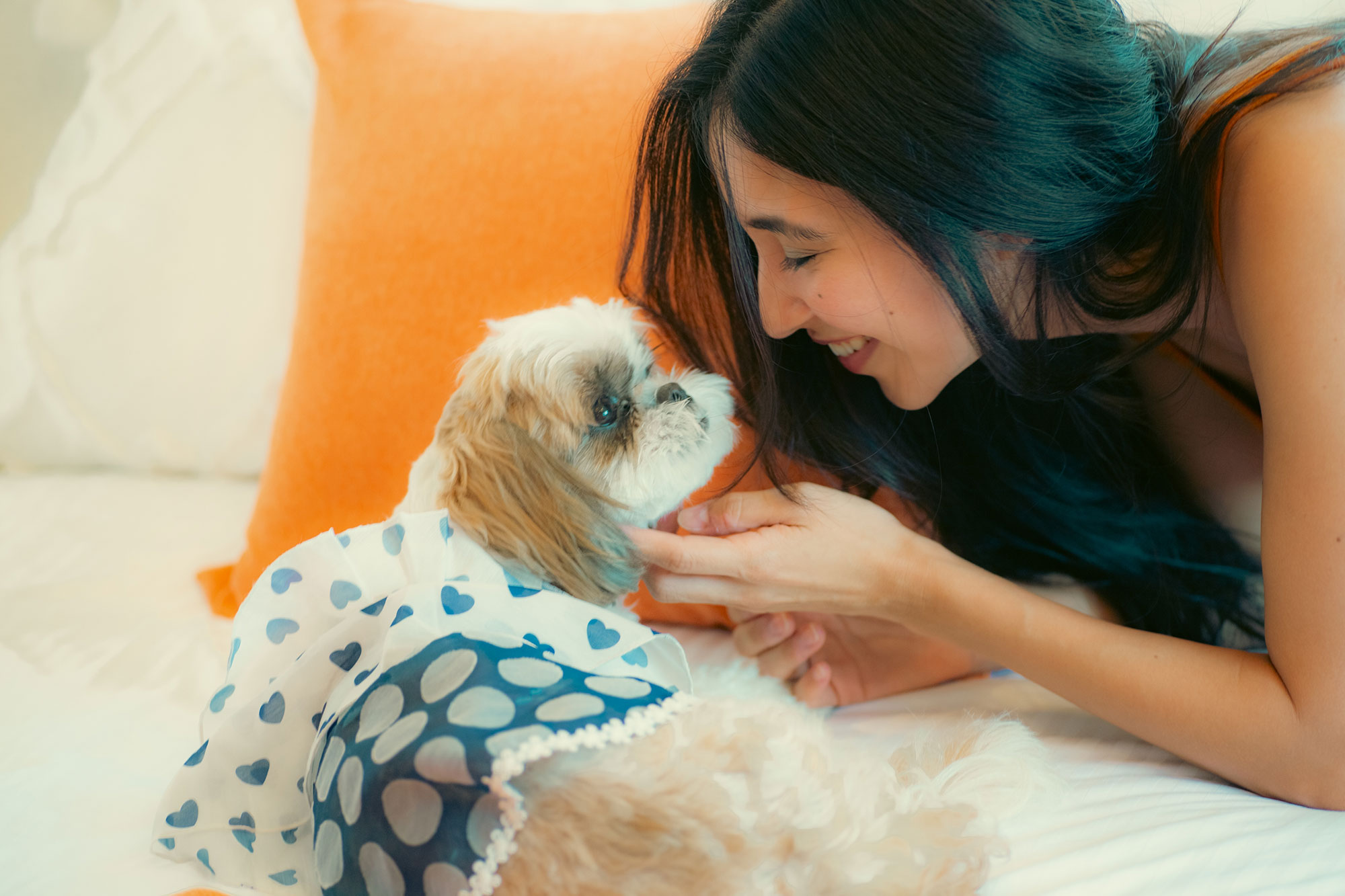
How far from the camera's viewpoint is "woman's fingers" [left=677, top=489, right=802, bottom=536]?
1087 mm

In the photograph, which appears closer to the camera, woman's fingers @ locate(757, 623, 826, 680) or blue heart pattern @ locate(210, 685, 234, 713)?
blue heart pattern @ locate(210, 685, 234, 713)

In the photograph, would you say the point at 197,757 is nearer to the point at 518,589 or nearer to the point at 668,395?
the point at 518,589

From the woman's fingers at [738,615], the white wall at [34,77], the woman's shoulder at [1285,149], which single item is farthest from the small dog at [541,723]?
the white wall at [34,77]

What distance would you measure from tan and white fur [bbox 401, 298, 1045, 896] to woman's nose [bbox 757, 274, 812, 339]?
0.14 m

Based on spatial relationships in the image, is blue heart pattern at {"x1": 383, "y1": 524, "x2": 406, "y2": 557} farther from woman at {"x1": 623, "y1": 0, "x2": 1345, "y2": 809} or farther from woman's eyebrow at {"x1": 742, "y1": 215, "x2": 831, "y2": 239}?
woman's eyebrow at {"x1": 742, "y1": 215, "x2": 831, "y2": 239}

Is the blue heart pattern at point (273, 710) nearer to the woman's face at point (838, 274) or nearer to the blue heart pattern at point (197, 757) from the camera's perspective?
the blue heart pattern at point (197, 757)

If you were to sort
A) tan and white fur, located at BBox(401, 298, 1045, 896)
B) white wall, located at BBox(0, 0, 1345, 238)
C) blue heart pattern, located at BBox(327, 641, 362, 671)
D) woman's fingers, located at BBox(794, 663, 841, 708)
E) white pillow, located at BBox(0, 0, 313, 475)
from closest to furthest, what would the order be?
tan and white fur, located at BBox(401, 298, 1045, 896) → blue heart pattern, located at BBox(327, 641, 362, 671) → woman's fingers, located at BBox(794, 663, 841, 708) → white pillow, located at BBox(0, 0, 313, 475) → white wall, located at BBox(0, 0, 1345, 238)

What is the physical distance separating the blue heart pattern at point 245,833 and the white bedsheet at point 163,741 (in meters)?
0.06

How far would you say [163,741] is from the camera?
1110 mm

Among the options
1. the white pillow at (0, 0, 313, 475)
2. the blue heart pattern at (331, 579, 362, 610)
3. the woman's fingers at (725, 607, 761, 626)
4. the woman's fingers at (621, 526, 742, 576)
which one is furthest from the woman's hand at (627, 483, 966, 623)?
the white pillow at (0, 0, 313, 475)

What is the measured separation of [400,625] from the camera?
805 mm

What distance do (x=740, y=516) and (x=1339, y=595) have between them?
2.02 feet

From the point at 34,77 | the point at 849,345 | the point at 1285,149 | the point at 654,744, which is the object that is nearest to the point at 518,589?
the point at 654,744

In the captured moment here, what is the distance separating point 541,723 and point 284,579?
45 centimetres
